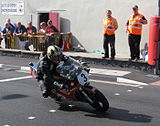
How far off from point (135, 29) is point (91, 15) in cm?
400

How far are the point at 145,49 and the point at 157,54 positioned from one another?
2983 millimetres

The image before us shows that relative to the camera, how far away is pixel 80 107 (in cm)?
731

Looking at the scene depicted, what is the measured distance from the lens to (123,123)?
6.19 m

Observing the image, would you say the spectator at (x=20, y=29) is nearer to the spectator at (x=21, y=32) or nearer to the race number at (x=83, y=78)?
the spectator at (x=21, y=32)

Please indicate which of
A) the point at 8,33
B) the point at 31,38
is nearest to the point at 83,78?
the point at 31,38

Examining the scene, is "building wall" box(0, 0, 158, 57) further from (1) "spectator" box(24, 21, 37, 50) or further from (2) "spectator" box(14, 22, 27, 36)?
(1) "spectator" box(24, 21, 37, 50)

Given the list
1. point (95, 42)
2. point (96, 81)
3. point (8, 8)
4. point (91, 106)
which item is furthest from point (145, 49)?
point (8, 8)

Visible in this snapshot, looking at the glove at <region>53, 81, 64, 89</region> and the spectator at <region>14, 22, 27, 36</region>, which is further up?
the spectator at <region>14, 22, 27, 36</region>

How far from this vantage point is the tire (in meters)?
6.61

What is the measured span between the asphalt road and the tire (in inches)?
5.4

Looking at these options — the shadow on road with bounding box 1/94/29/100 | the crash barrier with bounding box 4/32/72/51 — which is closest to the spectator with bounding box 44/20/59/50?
the crash barrier with bounding box 4/32/72/51

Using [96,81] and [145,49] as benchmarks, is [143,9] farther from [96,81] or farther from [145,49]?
[96,81]

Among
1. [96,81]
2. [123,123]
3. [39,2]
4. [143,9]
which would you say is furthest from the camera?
[39,2]

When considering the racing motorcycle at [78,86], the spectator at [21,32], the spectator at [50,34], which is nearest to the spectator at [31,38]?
the spectator at [21,32]
